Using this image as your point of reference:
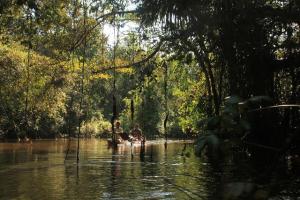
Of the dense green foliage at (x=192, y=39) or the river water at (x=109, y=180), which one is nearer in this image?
the dense green foliage at (x=192, y=39)

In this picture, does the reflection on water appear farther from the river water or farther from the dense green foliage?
the dense green foliage

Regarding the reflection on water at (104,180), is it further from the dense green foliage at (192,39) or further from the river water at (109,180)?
the dense green foliage at (192,39)

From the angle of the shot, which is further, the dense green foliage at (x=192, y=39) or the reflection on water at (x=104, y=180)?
the reflection on water at (x=104, y=180)

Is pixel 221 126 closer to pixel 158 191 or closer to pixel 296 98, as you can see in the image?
pixel 296 98

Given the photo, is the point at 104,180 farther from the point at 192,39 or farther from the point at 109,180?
the point at 192,39

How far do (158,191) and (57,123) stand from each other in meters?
36.8

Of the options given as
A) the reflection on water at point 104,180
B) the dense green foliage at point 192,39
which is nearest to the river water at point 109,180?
the reflection on water at point 104,180

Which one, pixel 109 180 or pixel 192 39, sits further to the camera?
pixel 109 180

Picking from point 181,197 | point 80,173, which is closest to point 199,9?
point 181,197

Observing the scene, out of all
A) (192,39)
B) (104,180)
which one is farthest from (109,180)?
(192,39)

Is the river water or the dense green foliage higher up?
the dense green foliage

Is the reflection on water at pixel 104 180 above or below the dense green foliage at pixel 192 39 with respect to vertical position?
below

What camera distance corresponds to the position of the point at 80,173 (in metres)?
15.6

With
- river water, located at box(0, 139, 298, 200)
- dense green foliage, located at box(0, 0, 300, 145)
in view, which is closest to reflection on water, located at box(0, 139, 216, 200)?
river water, located at box(0, 139, 298, 200)
